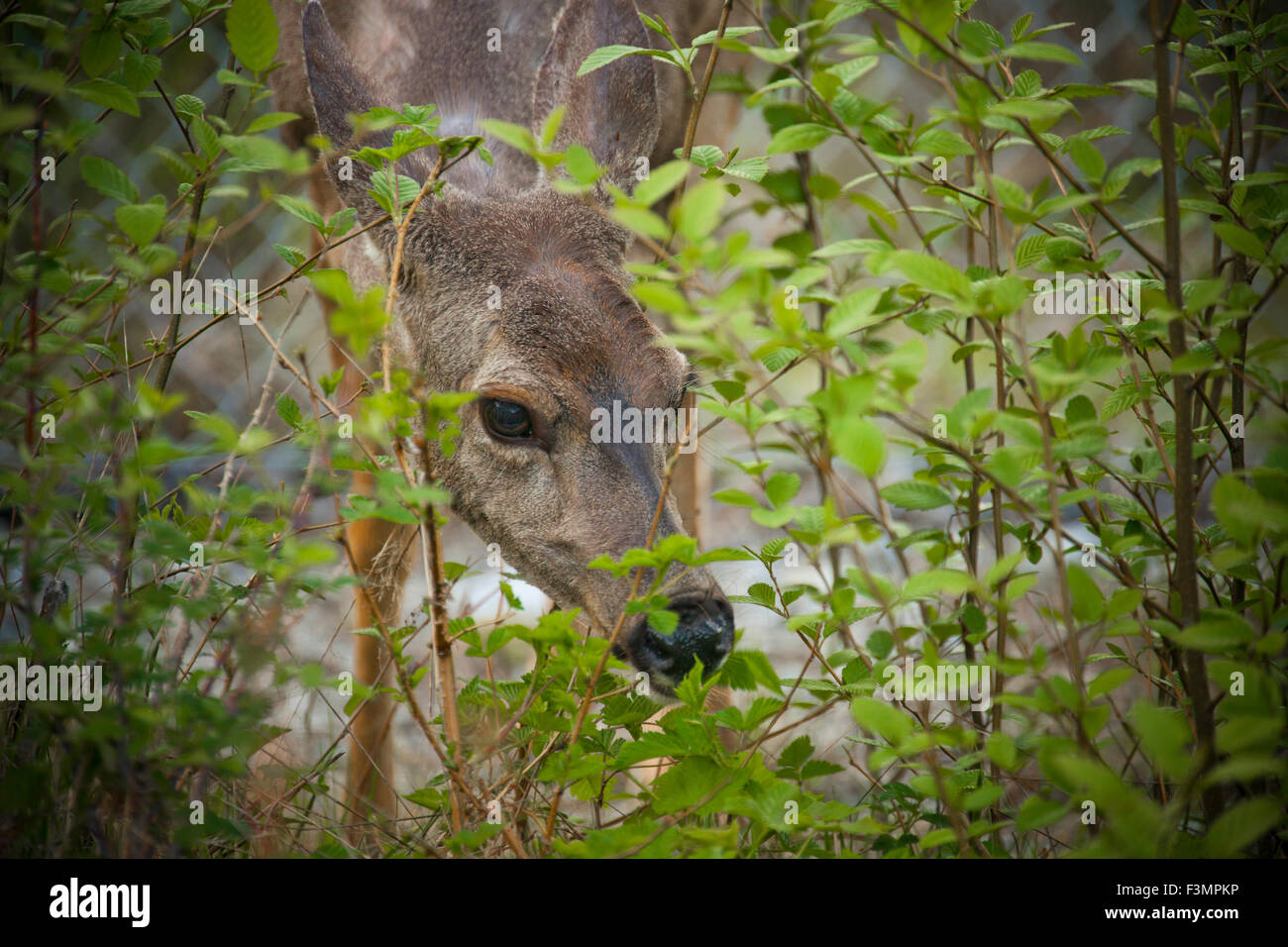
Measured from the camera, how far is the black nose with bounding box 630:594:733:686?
2.32m

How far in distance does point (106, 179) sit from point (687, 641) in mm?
1415

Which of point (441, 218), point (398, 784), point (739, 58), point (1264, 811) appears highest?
point (739, 58)

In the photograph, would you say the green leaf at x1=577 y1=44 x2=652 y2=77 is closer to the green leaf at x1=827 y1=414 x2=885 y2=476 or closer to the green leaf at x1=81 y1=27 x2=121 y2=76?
the green leaf at x1=81 y1=27 x2=121 y2=76

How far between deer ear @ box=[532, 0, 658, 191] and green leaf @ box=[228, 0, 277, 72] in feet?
4.49

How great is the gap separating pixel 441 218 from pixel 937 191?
157 centimetres

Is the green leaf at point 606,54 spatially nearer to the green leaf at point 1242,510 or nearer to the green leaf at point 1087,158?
the green leaf at point 1087,158

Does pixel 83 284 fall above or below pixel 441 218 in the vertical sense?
below

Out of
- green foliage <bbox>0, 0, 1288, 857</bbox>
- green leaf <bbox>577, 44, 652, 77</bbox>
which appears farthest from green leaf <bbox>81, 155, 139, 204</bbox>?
green leaf <bbox>577, 44, 652, 77</bbox>
